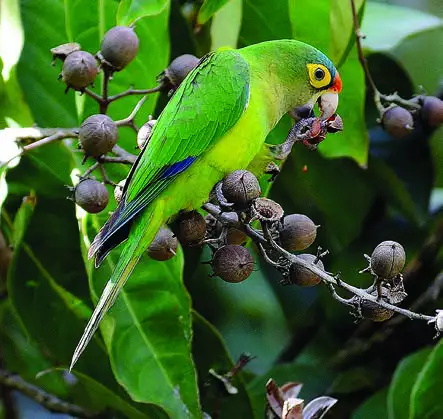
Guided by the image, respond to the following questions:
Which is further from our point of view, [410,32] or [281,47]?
[410,32]

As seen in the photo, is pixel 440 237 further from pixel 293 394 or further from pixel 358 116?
pixel 293 394

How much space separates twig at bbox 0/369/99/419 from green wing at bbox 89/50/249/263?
1.94 ft

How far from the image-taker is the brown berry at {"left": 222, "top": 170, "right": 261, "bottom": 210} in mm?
1436

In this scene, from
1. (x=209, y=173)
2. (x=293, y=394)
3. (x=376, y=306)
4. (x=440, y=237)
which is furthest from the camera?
(x=440, y=237)

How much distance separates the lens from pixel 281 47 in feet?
6.19

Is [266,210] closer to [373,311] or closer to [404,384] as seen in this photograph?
[373,311]

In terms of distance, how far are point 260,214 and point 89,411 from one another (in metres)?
0.81

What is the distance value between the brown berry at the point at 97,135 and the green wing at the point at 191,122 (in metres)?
0.10

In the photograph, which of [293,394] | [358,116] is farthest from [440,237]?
[293,394]

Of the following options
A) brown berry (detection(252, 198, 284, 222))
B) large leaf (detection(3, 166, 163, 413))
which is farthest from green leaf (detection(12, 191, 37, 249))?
brown berry (detection(252, 198, 284, 222))

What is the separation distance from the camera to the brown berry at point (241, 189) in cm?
144

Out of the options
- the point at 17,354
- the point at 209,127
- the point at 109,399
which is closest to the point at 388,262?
the point at 209,127

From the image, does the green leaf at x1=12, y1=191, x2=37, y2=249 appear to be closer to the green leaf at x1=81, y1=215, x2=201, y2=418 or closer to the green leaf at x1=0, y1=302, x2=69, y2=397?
the green leaf at x1=81, y1=215, x2=201, y2=418

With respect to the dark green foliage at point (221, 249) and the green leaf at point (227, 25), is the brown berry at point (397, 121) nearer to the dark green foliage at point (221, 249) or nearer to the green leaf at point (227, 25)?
the dark green foliage at point (221, 249)
